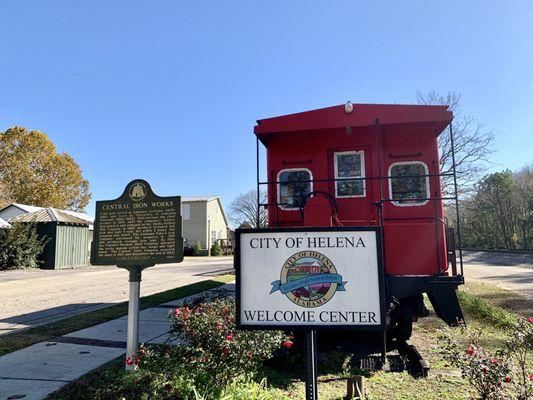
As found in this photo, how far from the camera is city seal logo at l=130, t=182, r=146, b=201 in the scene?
4970mm

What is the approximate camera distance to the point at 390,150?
624cm

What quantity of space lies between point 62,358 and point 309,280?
413cm

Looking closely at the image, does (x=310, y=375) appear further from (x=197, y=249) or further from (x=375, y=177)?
(x=197, y=249)

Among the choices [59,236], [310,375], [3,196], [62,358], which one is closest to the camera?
[310,375]

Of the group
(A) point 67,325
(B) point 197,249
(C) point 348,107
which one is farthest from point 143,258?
(B) point 197,249

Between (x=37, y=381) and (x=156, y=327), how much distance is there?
10.8 ft

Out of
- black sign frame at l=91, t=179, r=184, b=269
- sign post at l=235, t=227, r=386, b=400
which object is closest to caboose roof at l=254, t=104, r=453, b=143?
black sign frame at l=91, t=179, r=184, b=269

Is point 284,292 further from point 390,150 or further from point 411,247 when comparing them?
point 390,150

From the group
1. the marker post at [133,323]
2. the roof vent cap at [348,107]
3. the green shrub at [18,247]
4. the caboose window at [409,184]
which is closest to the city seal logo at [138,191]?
the marker post at [133,323]

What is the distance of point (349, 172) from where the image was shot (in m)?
6.41

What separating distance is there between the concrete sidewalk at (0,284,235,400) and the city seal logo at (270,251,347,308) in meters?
2.79

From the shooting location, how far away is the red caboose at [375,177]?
577 cm

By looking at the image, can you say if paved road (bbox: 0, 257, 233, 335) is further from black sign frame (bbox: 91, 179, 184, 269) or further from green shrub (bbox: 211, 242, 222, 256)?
green shrub (bbox: 211, 242, 222, 256)

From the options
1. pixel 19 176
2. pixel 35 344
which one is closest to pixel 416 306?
pixel 35 344
